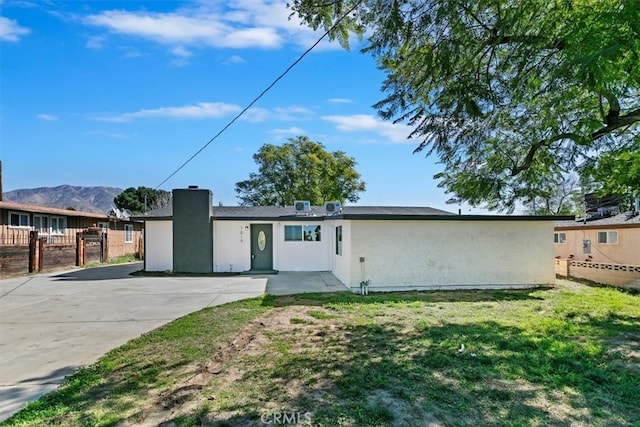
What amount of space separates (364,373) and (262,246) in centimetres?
1170

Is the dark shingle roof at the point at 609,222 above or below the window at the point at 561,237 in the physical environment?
above

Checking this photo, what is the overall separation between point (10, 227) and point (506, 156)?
748 inches

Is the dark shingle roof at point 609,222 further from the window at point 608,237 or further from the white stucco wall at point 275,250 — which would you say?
the white stucco wall at point 275,250

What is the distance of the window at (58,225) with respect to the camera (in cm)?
1922

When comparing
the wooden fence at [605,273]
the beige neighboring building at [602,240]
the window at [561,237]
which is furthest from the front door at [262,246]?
the window at [561,237]

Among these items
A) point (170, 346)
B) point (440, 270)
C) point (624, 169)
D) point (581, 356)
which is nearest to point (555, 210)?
point (440, 270)

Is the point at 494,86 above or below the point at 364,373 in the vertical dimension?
above

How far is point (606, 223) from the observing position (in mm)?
17094

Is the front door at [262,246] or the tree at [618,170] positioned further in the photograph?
the front door at [262,246]

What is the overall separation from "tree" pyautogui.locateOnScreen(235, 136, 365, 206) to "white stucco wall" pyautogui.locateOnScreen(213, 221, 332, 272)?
1522 centimetres

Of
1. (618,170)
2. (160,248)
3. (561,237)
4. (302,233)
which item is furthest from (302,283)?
(561,237)

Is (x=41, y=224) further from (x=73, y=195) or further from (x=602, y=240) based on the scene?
(x=73, y=195)

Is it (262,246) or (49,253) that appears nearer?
(262,246)

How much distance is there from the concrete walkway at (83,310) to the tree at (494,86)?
5.46m
